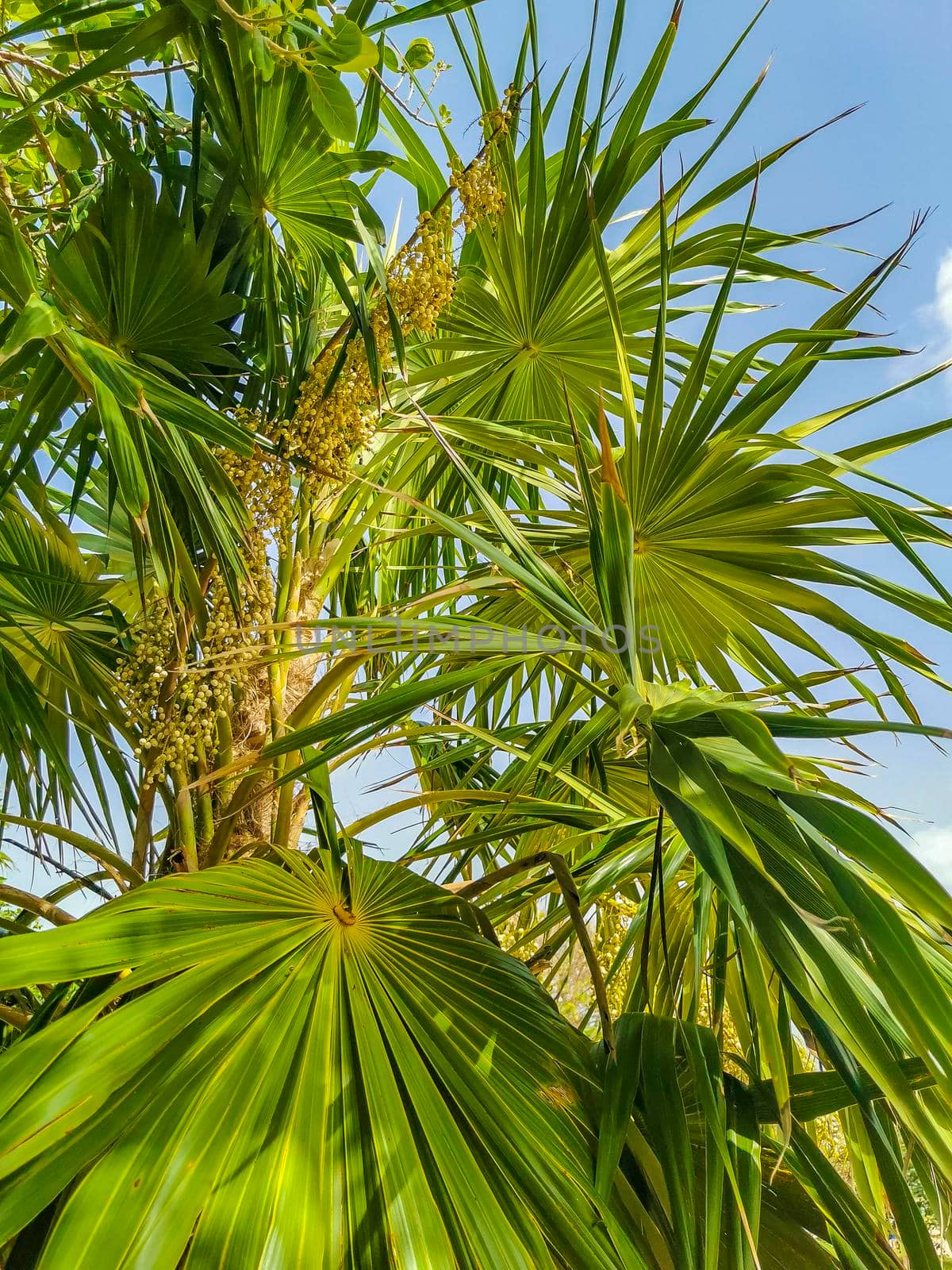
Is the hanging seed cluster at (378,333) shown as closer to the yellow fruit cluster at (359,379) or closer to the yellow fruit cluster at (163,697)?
the yellow fruit cluster at (359,379)

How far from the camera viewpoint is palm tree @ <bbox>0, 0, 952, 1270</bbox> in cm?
69

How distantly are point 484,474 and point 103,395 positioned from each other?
1140 mm

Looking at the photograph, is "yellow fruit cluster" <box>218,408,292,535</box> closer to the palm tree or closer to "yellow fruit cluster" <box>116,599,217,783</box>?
the palm tree

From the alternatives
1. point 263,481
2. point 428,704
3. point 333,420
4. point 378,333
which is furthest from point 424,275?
point 428,704

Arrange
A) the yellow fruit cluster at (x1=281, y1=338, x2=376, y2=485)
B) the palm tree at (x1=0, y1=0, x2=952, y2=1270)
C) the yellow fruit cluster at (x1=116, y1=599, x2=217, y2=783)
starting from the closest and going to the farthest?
the palm tree at (x1=0, y1=0, x2=952, y2=1270), the yellow fruit cluster at (x1=116, y1=599, x2=217, y2=783), the yellow fruit cluster at (x1=281, y1=338, x2=376, y2=485)

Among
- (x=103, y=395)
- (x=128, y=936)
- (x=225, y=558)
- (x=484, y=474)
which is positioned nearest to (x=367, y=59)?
(x=103, y=395)

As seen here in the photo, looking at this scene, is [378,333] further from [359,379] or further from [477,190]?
[477,190]

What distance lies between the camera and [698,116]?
148cm

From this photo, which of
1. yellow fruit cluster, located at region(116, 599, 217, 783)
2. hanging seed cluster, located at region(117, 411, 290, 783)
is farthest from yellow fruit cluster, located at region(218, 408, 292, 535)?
yellow fruit cluster, located at region(116, 599, 217, 783)

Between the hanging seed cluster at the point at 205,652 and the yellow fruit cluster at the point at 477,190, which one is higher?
the yellow fruit cluster at the point at 477,190

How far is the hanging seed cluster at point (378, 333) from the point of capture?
4.15 ft

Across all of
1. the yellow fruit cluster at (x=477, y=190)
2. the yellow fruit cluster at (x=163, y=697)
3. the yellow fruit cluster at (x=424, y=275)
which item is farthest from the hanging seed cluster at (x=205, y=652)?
the yellow fruit cluster at (x=477, y=190)

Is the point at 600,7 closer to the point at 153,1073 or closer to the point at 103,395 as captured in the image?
the point at 103,395

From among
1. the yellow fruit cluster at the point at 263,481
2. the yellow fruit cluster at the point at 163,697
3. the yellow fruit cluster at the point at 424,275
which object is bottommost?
the yellow fruit cluster at the point at 163,697
